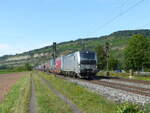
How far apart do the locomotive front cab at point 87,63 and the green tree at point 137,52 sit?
1812 inches

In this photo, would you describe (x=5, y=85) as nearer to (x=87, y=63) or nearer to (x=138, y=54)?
(x=87, y=63)

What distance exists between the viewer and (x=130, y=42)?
9150 cm

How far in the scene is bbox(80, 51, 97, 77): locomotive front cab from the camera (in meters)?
42.4

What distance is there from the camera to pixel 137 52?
88438 mm

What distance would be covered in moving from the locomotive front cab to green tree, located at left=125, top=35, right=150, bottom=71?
151 ft

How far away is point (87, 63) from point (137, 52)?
48.2m

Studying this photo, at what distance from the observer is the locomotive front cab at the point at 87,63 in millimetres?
42428

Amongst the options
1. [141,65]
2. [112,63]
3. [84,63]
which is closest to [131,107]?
[84,63]

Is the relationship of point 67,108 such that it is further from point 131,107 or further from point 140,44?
point 140,44

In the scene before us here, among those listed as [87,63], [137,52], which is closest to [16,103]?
[87,63]

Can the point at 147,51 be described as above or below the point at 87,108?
above

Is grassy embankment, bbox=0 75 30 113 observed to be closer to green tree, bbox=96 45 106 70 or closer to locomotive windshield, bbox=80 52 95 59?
locomotive windshield, bbox=80 52 95 59

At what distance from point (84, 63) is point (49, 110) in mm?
27907

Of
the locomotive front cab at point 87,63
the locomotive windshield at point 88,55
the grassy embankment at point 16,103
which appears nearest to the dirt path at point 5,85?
the grassy embankment at point 16,103
